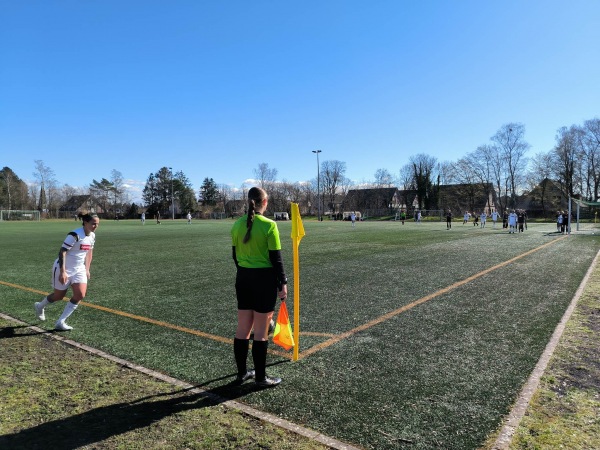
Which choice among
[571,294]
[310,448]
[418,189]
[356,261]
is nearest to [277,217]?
[418,189]

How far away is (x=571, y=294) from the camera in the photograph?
8.20 m

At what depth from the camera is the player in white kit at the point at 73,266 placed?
18.8 ft

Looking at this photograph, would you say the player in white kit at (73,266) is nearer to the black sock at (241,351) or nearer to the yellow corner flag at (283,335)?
the black sock at (241,351)

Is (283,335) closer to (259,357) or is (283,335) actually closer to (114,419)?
(259,357)

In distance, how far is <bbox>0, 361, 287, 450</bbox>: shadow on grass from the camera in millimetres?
3004

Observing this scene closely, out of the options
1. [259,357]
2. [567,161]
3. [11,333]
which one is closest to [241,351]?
[259,357]

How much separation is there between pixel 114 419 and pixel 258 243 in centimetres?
197

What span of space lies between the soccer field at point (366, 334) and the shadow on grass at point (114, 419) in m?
0.13

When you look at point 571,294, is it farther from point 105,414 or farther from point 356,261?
point 105,414

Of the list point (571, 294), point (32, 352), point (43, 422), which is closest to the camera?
point (43, 422)

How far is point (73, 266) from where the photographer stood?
5.91 metres

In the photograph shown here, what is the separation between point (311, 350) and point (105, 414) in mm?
2426

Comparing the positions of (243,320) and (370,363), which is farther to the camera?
(370,363)

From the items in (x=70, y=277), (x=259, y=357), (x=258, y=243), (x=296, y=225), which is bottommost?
(x=259, y=357)
